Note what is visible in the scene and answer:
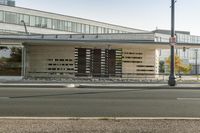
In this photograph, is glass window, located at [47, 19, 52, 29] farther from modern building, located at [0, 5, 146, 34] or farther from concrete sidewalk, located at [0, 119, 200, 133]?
concrete sidewalk, located at [0, 119, 200, 133]

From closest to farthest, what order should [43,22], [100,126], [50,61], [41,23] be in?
[100,126] < [50,61] < [41,23] < [43,22]

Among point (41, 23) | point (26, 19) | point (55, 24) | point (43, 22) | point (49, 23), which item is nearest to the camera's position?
point (26, 19)

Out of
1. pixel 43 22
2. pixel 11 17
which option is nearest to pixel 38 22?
pixel 43 22

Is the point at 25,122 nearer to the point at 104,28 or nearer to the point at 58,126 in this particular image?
the point at 58,126

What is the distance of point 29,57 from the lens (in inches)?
1304

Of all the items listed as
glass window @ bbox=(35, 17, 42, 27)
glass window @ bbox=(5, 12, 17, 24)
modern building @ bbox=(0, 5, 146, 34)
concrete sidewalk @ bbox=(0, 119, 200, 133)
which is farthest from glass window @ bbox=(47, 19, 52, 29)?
concrete sidewalk @ bbox=(0, 119, 200, 133)

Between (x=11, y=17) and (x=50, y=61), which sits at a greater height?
(x=11, y=17)

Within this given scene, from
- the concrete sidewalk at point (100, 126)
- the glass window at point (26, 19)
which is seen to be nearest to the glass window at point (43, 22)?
the glass window at point (26, 19)

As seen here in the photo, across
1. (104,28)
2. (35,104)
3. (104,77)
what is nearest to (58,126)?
(35,104)

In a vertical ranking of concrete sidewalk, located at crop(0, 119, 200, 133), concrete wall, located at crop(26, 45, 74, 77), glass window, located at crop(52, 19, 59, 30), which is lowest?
concrete sidewalk, located at crop(0, 119, 200, 133)

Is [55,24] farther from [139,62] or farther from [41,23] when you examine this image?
[139,62]

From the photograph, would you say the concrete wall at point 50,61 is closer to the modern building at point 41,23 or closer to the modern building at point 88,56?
the modern building at point 88,56

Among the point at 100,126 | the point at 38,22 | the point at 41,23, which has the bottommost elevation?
the point at 100,126

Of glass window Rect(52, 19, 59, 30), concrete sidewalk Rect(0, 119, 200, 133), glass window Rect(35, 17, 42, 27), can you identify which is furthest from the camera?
glass window Rect(52, 19, 59, 30)
